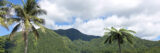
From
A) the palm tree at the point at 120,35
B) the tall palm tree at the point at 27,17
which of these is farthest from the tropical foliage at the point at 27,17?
the palm tree at the point at 120,35

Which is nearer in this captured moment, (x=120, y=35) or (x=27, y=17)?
(x=27, y=17)

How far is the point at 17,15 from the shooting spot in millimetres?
17000

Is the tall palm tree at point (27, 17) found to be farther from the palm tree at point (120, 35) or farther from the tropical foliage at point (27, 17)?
the palm tree at point (120, 35)

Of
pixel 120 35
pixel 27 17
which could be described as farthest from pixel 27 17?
pixel 120 35

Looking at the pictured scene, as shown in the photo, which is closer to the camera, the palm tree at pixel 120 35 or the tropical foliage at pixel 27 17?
the tropical foliage at pixel 27 17

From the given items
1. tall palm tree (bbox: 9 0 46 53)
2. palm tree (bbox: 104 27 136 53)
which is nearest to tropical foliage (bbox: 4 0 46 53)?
tall palm tree (bbox: 9 0 46 53)

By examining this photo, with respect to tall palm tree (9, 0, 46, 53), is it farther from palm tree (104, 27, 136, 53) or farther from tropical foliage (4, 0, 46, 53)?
palm tree (104, 27, 136, 53)

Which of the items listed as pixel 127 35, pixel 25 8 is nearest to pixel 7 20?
pixel 25 8

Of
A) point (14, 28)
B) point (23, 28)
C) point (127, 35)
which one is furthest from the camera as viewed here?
point (127, 35)

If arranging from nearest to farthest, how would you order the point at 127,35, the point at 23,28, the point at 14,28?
the point at 23,28
the point at 14,28
the point at 127,35

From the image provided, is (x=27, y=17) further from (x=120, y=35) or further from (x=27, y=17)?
(x=120, y=35)

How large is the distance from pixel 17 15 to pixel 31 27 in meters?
2.06

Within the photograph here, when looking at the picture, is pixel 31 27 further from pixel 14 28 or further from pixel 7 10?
pixel 7 10

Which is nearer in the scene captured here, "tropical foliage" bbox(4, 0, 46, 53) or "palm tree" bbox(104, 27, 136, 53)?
"tropical foliage" bbox(4, 0, 46, 53)
